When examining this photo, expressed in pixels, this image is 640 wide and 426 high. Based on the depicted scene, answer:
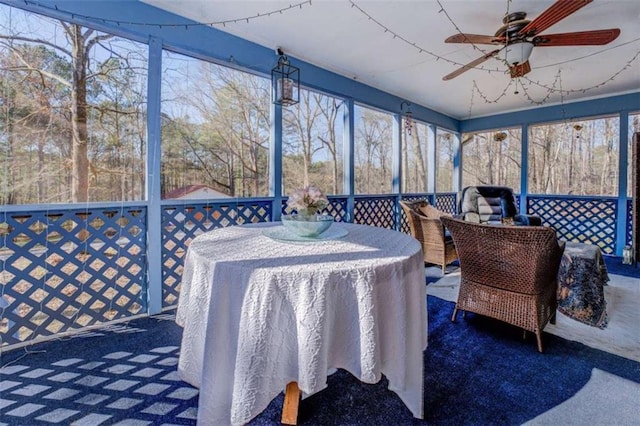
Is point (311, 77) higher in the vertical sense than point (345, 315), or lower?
higher

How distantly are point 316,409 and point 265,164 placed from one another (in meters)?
2.55

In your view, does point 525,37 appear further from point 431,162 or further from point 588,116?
point 588,116

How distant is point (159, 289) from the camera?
8.80ft

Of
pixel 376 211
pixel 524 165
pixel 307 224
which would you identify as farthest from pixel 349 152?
pixel 524 165

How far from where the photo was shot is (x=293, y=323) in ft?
3.60

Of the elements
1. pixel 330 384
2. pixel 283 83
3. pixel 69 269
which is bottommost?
pixel 330 384

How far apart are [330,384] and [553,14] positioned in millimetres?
2747

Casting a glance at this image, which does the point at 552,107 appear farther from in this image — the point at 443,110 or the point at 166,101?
the point at 166,101

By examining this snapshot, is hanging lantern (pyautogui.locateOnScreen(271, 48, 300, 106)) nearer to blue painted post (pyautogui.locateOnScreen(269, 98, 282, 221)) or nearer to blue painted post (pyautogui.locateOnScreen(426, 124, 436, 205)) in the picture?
blue painted post (pyautogui.locateOnScreen(269, 98, 282, 221))

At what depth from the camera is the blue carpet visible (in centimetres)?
145

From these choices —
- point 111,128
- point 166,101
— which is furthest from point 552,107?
point 111,128

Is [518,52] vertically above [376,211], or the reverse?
[518,52]

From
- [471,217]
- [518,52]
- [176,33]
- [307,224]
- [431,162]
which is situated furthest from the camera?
[431,162]

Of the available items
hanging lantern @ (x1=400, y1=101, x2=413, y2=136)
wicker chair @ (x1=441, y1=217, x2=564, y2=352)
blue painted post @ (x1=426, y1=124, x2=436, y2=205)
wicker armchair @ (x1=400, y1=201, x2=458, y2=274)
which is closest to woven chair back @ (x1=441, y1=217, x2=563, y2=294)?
wicker chair @ (x1=441, y1=217, x2=564, y2=352)
